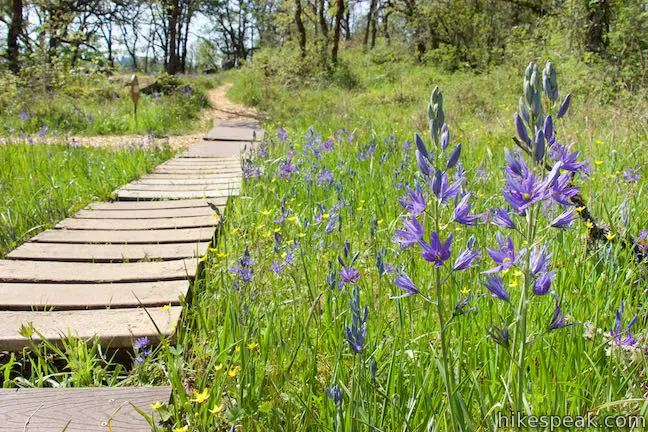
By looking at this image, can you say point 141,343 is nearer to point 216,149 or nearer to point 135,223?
point 135,223

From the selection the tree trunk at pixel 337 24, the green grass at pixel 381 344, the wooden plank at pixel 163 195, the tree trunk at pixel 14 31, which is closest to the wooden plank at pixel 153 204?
the wooden plank at pixel 163 195

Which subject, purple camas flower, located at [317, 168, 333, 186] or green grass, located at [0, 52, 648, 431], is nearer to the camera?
green grass, located at [0, 52, 648, 431]

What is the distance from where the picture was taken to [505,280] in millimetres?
1916

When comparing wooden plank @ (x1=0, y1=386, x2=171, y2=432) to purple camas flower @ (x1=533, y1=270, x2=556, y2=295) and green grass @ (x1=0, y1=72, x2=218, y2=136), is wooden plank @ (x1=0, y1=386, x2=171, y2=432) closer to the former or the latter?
purple camas flower @ (x1=533, y1=270, x2=556, y2=295)

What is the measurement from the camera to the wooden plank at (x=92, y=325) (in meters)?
1.80

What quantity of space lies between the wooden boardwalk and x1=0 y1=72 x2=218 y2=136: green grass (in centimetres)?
402

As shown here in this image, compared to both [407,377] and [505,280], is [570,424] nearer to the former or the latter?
[407,377]

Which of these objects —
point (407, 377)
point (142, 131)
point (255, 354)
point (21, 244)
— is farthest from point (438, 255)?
point (142, 131)

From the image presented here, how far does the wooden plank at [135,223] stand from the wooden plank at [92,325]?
1.28 metres

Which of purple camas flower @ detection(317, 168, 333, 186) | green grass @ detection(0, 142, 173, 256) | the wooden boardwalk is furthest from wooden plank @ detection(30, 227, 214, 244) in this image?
purple camas flower @ detection(317, 168, 333, 186)

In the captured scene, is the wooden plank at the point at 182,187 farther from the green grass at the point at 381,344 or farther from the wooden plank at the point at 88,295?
the wooden plank at the point at 88,295

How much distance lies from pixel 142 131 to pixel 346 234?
7.14m

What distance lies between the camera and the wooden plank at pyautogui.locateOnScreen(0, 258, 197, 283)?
92.3 inches

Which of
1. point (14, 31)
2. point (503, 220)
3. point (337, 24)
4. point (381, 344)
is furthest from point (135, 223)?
point (337, 24)
